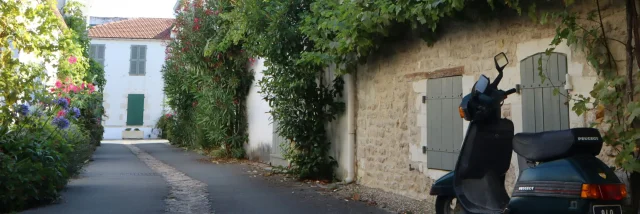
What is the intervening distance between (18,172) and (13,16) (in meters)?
2.37

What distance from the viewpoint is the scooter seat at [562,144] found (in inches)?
138

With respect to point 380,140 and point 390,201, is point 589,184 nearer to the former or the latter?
point 390,201

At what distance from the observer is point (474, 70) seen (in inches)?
255

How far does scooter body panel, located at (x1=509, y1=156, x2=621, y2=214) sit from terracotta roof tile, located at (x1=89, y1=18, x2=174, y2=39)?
32427mm

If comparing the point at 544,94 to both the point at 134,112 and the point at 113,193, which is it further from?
the point at 134,112

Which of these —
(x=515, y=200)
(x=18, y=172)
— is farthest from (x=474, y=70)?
(x=18, y=172)

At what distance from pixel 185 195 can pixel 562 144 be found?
579 centimetres

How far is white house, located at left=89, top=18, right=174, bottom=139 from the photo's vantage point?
34.3 m

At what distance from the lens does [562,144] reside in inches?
139

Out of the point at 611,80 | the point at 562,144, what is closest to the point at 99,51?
the point at 611,80

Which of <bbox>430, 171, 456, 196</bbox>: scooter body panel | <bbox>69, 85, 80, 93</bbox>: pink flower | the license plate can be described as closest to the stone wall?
<bbox>430, 171, 456, 196</bbox>: scooter body panel

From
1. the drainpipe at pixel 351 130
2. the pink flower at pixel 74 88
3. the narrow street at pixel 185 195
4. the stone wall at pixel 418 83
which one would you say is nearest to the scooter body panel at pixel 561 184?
the stone wall at pixel 418 83

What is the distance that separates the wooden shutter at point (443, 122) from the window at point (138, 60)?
30553 millimetres

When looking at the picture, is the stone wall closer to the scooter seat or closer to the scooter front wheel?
the scooter front wheel
